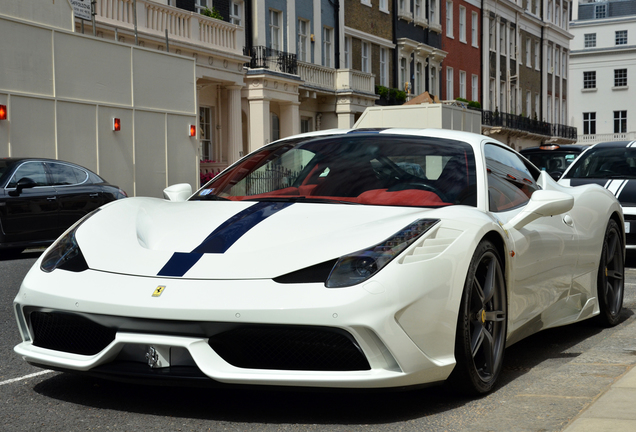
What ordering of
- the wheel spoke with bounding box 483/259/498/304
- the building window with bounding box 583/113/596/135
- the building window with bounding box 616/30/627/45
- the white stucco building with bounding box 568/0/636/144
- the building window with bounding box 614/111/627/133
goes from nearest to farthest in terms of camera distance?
the wheel spoke with bounding box 483/259/498/304 → the building window with bounding box 614/111/627/133 → the white stucco building with bounding box 568/0/636/144 → the building window with bounding box 583/113/596/135 → the building window with bounding box 616/30/627/45

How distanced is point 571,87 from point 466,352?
8718 centimetres

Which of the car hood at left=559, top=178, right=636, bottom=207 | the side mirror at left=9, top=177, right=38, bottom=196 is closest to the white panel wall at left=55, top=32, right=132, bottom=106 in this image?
the side mirror at left=9, top=177, right=38, bottom=196

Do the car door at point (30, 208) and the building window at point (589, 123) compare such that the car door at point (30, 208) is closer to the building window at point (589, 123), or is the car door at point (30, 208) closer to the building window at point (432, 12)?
the building window at point (432, 12)

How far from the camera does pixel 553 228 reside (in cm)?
514

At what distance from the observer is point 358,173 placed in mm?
4812

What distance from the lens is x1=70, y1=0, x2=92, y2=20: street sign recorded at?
20.6 meters

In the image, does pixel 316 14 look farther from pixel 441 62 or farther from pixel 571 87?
pixel 571 87

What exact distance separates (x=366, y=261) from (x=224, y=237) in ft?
2.31

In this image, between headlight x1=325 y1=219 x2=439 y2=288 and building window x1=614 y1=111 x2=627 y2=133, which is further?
→ building window x1=614 y1=111 x2=627 y2=133

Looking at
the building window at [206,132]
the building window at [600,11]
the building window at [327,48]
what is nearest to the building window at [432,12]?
the building window at [327,48]

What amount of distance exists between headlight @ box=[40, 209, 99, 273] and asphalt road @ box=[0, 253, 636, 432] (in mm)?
604

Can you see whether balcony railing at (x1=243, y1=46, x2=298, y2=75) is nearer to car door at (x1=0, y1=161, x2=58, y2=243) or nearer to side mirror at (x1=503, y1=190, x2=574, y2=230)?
car door at (x1=0, y1=161, x2=58, y2=243)

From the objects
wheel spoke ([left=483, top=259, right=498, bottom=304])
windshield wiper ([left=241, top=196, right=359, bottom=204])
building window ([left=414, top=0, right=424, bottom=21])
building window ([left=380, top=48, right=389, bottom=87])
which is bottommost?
wheel spoke ([left=483, top=259, right=498, bottom=304])

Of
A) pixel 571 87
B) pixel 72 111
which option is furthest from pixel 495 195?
pixel 571 87
